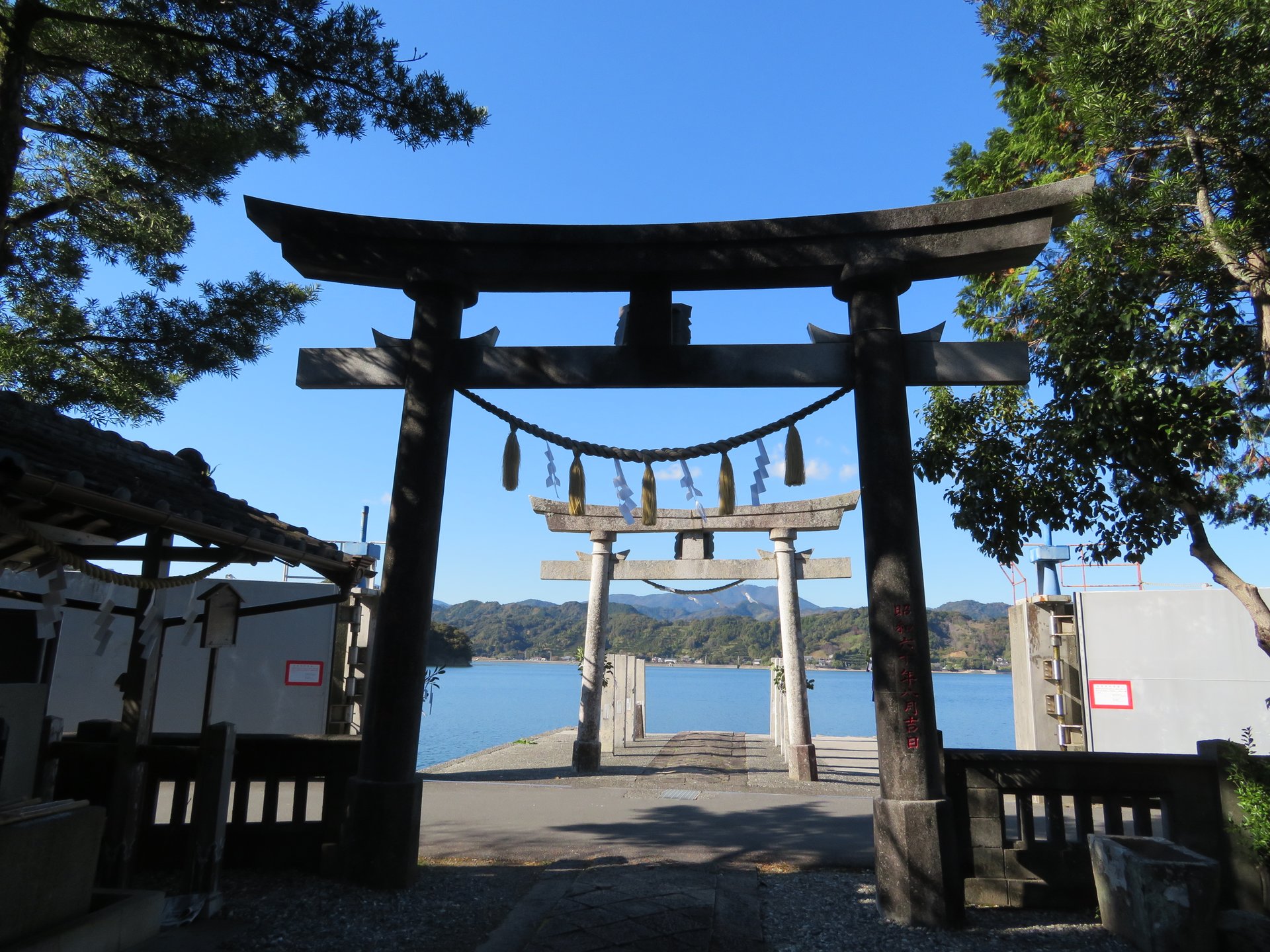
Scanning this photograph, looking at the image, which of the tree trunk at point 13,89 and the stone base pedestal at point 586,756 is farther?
the stone base pedestal at point 586,756

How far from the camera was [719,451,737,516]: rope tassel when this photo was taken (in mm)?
6168

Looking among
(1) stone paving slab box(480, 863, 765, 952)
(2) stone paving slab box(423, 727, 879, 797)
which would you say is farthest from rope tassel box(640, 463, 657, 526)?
(2) stone paving slab box(423, 727, 879, 797)

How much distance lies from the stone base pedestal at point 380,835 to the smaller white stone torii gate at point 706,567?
7.56 m

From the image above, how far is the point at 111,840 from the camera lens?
4.86m

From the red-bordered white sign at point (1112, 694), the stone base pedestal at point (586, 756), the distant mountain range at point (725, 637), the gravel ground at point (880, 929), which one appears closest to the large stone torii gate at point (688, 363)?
the gravel ground at point (880, 929)

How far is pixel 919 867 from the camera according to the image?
478cm

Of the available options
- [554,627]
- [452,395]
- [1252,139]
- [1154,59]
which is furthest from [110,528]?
[554,627]

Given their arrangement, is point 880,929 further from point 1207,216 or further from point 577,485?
point 1207,216

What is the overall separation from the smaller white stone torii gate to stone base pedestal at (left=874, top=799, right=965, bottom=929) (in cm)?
749

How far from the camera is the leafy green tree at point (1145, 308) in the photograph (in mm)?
6152

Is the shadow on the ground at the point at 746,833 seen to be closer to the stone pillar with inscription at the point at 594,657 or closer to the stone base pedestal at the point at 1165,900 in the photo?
the stone base pedestal at the point at 1165,900

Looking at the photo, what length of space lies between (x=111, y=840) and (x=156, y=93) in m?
6.02

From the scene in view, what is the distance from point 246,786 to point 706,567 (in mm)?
10151

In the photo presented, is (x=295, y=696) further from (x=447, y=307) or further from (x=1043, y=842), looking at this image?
(x=1043, y=842)
